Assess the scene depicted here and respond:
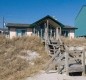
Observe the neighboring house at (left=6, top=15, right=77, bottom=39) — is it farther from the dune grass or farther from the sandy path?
the sandy path

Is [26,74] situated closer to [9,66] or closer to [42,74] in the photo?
[42,74]

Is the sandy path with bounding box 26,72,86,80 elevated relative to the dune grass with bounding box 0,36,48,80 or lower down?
lower down

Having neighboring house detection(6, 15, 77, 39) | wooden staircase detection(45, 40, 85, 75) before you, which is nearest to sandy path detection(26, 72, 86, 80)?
wooden staircase detection(45, 40, 85, 75)

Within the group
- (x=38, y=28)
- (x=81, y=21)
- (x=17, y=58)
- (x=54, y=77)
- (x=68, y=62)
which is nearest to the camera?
(x=54, y=77)

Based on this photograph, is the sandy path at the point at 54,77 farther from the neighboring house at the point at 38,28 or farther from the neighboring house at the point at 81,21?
the neighboring house at the point at 81,21

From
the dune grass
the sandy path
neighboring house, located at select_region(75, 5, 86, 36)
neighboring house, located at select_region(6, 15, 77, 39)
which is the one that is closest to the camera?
the sandy path

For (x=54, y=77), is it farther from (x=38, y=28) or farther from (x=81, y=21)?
(x=81, y=21)

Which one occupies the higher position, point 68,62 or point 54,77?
point 68,62

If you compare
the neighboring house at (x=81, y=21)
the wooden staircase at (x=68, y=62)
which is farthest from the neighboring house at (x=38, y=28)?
the wooden staircase at (x=68, y=62)

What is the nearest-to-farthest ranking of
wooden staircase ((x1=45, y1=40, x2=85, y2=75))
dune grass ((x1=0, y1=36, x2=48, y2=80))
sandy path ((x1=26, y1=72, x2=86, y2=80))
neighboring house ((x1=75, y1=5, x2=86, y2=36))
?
sandy path ((x1=26, y1=72, x2=86, y2=80))
wooden staircase ((x1=45, y1=40, x2=85, y2=75))
dune grass ((x1=0, y1=36, x2=48, y2=80))
neighboring house ((x1=75, y1=5, x2=86, y2=36))

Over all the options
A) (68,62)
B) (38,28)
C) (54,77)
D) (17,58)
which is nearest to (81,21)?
(38,28)

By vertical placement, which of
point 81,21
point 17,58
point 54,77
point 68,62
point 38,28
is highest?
point 81,21

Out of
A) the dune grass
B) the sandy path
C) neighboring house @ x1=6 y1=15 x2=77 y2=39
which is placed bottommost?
the sandy path

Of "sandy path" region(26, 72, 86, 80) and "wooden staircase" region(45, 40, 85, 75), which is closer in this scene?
"sandy path" region(26, 72, 86, 80)
